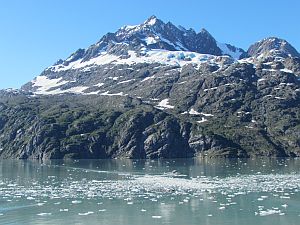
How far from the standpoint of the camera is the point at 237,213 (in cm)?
4772

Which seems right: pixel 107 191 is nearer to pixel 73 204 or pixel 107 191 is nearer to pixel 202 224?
pixel 73 204

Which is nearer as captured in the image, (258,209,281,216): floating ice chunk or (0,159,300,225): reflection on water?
(0,159,300,225): reflection on water

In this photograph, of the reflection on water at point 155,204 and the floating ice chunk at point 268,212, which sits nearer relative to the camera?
the reflection on water at point 155,204

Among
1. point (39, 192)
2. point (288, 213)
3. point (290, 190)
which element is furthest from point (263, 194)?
point (39, 192)

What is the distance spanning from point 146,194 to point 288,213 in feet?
74.7

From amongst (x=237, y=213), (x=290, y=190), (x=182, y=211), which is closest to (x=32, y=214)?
(x=182, y=211)

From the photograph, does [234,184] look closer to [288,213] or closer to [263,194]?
[263,194]

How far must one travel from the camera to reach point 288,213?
47062mm

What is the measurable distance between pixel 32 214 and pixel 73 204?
704 centimetres

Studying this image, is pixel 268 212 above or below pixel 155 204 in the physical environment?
below

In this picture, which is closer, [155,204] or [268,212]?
[268,212]

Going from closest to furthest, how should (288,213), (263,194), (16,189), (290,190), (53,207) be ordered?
(288,213) → (53,207) → (263,194) → (290,190) → (16,189)

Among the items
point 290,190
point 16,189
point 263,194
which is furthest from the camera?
point 16,189

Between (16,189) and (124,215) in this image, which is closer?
(124,215)
